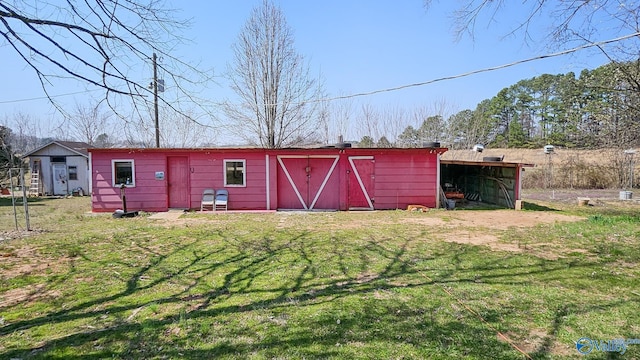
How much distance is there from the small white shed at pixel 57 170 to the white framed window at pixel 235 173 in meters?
12.6

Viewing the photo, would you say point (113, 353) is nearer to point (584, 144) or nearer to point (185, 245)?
point (185, 245)

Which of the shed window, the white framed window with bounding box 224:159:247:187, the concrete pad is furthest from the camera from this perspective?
the shed window

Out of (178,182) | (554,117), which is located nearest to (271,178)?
(178,182)

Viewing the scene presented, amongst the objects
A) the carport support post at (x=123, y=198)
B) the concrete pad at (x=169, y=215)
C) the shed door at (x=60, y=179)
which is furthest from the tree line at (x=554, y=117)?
the shed door at (x=60, y=179)

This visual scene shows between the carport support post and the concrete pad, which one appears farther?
the carport support post

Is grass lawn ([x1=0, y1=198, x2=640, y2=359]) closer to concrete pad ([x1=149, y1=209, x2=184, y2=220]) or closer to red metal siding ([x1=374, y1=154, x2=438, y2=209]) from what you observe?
concrete pad ([x1=149, y1=209, x2=184, y2=220])

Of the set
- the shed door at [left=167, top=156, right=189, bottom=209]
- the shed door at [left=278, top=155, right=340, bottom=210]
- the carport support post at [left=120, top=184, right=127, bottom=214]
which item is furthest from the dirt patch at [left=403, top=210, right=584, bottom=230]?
the carport support post at [left=120, top=184, right=127, bottom=214]

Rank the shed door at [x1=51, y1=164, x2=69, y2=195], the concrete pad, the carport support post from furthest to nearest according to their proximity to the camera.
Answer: the shed door at [x1=51, y1=164, x2=69, y2=195]
the carport support post
the concrete pad

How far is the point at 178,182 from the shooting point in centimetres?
1159

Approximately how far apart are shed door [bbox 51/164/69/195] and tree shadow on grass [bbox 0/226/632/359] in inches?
707

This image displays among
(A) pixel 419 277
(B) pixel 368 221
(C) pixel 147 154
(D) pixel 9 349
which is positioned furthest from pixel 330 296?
(C) pixel 147 154

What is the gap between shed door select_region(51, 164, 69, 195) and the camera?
18781 mm

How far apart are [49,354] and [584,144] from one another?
75.4 ft

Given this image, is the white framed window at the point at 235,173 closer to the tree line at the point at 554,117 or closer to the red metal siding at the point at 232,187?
the red metal siding at the point at 232,187
